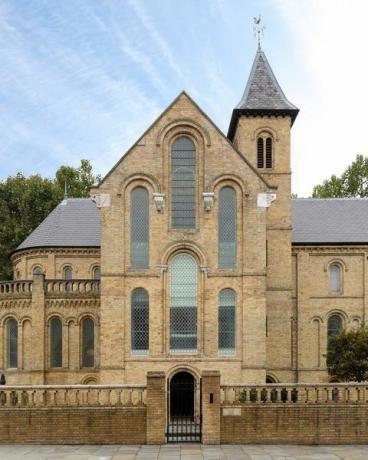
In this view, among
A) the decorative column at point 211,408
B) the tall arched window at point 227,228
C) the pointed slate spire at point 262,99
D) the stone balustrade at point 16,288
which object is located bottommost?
the decorative column at point 211,408

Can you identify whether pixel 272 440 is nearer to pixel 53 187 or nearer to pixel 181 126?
pixel 181 126

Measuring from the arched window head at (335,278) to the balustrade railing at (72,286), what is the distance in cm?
1434

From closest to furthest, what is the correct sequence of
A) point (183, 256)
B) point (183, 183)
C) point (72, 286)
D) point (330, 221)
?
point (183, 256), point (183, 183), point (72, 286), point (330, 221)

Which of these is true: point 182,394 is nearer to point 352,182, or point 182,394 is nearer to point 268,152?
point 268,152

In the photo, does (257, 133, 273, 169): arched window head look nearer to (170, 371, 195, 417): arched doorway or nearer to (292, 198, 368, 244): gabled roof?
(292, 198, 368, 244): gabled roof

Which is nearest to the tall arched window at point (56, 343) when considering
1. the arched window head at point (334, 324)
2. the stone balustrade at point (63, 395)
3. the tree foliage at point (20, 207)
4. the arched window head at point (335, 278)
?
the stone balustrade at point (63, 395)

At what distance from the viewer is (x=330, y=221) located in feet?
123

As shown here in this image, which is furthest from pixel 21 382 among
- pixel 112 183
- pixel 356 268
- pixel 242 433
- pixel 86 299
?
pixel 356 268

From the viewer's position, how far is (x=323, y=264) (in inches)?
1409

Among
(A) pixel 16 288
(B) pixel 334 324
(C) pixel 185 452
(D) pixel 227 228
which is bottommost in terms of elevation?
(C) pixel 185 452

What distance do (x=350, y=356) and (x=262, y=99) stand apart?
15.0m

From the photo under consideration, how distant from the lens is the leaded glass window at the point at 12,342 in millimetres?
32688

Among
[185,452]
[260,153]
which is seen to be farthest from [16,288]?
[185,452]

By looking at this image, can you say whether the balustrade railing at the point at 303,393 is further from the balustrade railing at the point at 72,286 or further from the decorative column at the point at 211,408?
the balustrade railing at the point at 72,286
